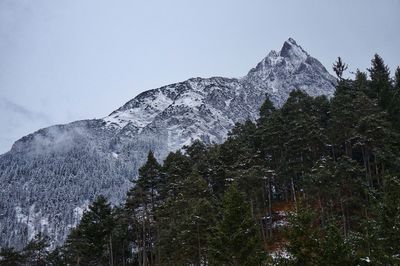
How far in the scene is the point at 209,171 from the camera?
4741 centimetres

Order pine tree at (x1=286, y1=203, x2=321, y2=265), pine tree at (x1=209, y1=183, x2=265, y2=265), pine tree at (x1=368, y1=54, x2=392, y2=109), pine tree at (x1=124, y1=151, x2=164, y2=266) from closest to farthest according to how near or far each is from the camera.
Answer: pine tree at (x1=286, y1=203, x2=321, y2=265), pine tree at (x1=209, y1=183, x2=265, y2=265), pine tree at (x1=124, y1=151, x2=164, y2=266), pine tree at (x1=368, y1=54, x2=392, y2=109)

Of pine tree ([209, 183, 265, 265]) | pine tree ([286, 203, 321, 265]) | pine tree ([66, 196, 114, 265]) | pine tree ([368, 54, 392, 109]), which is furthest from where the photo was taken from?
pine tree ([368, 54, 392, 109])

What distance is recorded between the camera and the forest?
856 inches

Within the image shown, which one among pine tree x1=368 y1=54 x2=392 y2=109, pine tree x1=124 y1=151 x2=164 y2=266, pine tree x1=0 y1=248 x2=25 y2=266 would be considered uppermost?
pine tree x1=368 y1=54 x2=392 y2=109

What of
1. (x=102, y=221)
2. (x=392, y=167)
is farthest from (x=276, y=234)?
(x=102, y=221)

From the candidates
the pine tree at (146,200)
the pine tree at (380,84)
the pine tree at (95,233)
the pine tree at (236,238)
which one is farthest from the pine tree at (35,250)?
the pine tree at (380,84)

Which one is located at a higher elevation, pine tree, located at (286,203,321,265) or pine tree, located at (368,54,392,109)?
pine tree, located at (368,54,392,109)

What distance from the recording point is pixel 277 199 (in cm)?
5934

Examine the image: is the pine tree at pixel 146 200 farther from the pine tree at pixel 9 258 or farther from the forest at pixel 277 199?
the pine tree at pixel 9 258

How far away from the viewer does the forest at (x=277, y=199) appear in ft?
71.4

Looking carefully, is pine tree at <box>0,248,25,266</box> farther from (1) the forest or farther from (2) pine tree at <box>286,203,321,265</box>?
(2) pine tree at <box>286,203,321,265</box>

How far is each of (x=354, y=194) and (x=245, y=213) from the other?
1639 centimetres

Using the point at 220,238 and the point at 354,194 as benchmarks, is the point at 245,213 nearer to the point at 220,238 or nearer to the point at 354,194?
Answer: the point at 220,238

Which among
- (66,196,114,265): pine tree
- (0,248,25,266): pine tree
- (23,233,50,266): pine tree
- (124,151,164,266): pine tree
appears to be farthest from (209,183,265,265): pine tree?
(0,248,25,266): pine tree
